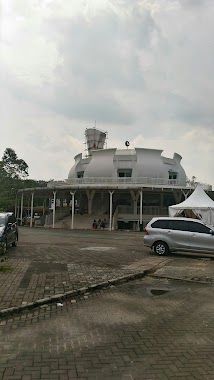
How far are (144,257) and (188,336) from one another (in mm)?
8852

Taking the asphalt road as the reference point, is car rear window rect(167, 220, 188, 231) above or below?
above

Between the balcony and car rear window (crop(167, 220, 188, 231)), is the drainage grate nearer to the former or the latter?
car rear window (crop(167, 220, 188, 231))

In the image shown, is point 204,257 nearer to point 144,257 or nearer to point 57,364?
point 144,257

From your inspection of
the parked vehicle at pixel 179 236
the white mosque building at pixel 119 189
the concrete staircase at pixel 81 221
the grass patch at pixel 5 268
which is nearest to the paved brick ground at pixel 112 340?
the grass patch at pixel 5 268

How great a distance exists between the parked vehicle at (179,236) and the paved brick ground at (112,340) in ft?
21.9

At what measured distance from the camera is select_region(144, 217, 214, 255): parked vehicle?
46.3 ft

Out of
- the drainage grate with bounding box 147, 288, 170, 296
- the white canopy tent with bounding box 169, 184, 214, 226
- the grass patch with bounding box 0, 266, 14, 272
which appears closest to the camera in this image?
the drainage grate with bounding box 147, 288, 170, 296

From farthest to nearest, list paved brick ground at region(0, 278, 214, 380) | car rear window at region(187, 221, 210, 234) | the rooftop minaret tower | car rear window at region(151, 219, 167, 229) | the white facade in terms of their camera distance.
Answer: the rooftop minaret tower, the white facade, car rear window at region(151, 219, 167, 229), car rear window at region(187, 221, 210, 234), paved brick ground at region(0, 278, 214, 380)

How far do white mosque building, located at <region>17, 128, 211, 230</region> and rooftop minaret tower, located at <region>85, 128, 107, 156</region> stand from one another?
555 centimetres

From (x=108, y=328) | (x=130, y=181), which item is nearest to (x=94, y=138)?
(x=130, y=181)

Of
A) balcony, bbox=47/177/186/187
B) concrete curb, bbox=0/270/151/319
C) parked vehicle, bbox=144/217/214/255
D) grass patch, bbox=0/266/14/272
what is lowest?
concrete curb, bbox=0/270/151/319

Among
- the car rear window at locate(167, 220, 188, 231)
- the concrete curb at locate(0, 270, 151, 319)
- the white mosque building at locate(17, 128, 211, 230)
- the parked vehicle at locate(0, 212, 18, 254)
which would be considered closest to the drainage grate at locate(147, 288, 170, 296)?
the concrete curb at locate(0, 270, 151, 319)

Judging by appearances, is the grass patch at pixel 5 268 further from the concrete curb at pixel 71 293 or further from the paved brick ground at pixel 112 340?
the paved brick ground at pixel 112 340

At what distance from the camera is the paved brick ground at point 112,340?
4035 millimetres
